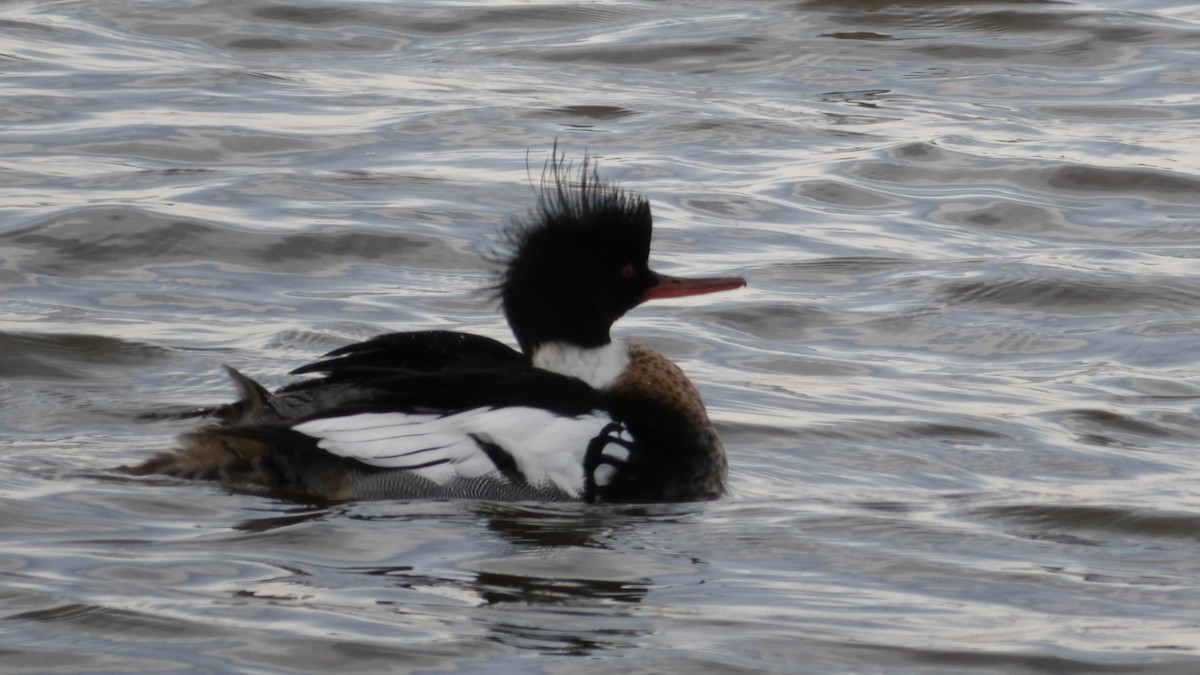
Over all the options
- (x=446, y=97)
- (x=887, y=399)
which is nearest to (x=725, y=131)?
(x=446, y=97)

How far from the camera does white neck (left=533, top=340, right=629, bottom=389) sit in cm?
637

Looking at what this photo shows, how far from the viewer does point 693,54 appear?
44.6 feet

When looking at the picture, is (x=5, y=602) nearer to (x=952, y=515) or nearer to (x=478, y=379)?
(x=478, y=379)

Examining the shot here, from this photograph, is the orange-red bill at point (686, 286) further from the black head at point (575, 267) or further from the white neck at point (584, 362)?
the white neck at point (584, 362)

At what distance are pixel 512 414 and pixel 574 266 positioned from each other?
0.58m

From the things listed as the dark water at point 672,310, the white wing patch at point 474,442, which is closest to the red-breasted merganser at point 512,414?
the white wing patch at point 474,442

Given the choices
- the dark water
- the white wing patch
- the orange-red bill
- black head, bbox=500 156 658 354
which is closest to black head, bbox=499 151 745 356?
black head, bbox=500 156 658 354

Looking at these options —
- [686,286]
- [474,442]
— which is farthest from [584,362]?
[474,442]

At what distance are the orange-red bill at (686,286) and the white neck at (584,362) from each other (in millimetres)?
226

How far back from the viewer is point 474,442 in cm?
595

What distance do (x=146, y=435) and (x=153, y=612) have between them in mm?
1947

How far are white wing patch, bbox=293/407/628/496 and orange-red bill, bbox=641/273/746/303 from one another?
0.68 meters

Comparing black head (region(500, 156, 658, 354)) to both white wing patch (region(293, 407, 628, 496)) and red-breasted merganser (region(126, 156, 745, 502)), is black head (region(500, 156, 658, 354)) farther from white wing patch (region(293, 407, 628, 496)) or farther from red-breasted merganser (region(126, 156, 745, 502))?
white wing patch (region(293, 407, 628, 496))

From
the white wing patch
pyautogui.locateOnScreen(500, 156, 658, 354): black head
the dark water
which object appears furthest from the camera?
pyautogui.locateOnScreen(500, 156, 658, 354): black head
